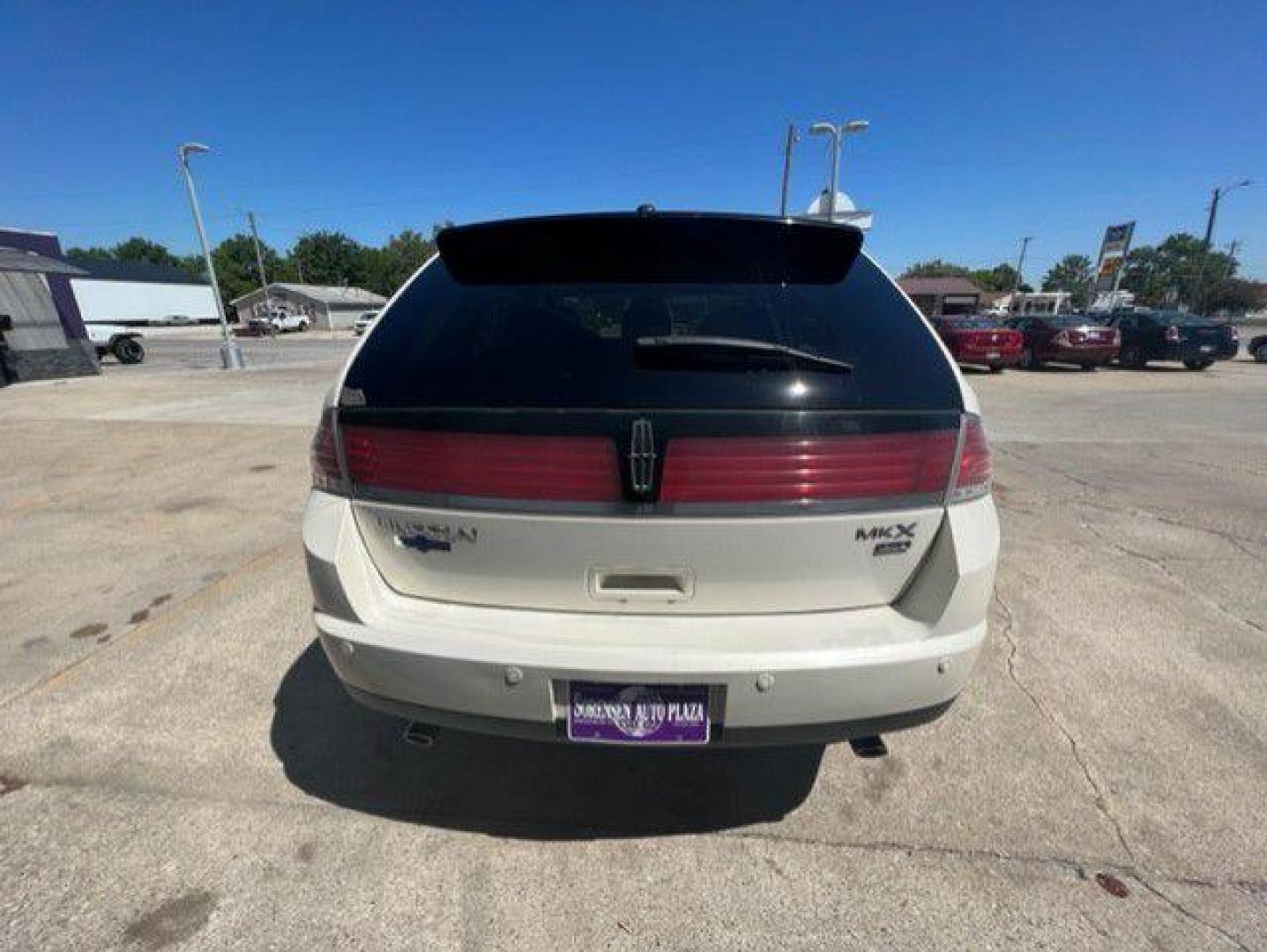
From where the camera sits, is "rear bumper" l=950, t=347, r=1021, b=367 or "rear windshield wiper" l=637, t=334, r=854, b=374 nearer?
"rear windshield wiper" l=637, t=334, r=854, b=374

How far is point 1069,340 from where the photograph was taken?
628 inches

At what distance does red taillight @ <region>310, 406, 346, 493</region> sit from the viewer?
1.81 meters

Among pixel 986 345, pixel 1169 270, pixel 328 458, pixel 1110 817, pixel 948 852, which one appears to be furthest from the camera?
pixel 1169 270

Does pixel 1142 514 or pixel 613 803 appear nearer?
pixel 613 803

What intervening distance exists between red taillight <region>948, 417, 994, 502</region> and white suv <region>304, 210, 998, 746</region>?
1 cm

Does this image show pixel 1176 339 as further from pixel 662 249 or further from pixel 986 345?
pixel 662 249

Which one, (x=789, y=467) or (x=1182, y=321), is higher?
(x=789, y=467)

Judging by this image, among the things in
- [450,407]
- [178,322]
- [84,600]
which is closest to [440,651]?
[450,407]

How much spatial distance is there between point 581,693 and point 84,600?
11.5 ft

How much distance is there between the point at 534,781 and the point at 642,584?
1004 millimetres

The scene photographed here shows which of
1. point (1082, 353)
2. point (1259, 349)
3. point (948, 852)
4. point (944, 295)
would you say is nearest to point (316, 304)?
point (944, 295)

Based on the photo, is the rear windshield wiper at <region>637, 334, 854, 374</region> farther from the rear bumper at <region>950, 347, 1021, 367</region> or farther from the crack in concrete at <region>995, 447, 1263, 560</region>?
the rear bumper at <region>950, 347, 1021, 367</region>

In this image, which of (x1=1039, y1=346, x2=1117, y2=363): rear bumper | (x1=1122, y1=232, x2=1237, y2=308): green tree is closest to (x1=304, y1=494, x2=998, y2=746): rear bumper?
(x1=1039, y1=346, x2=1117, y2=363): rear bumper

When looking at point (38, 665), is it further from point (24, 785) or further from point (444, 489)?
point (444, 489)
